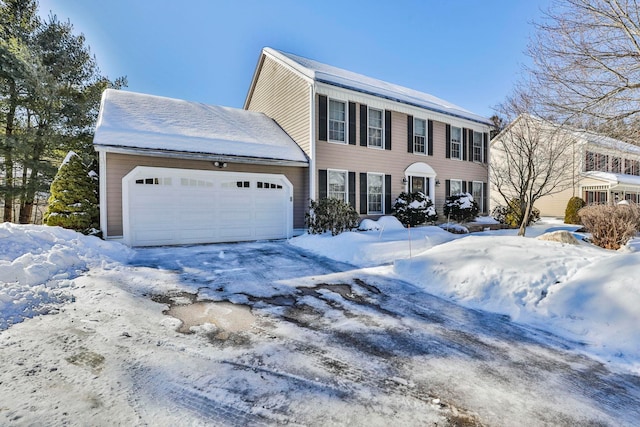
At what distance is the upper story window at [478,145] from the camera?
15.6m

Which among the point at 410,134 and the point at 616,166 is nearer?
the point at 410,134

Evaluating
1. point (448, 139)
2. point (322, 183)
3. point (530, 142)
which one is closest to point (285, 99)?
point (322, 183)

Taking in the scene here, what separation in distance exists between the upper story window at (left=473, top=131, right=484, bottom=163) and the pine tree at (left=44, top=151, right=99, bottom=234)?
1620cm

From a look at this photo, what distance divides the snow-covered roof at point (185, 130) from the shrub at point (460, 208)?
736cm

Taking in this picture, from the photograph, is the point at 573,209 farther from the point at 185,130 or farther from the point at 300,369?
the point at 300,369

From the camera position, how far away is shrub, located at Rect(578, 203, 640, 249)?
764 centimetres

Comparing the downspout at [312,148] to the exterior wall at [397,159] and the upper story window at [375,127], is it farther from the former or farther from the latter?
the upper story window at [375,127]

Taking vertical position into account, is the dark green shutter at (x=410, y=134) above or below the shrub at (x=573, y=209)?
above

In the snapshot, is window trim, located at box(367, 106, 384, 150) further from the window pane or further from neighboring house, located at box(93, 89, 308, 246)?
neighboring house, located at box(93, 89, 308, 246)

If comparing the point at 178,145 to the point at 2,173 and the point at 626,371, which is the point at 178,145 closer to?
the point at 626,371

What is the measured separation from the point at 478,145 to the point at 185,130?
1391 centimetres

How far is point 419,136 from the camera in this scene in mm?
13719

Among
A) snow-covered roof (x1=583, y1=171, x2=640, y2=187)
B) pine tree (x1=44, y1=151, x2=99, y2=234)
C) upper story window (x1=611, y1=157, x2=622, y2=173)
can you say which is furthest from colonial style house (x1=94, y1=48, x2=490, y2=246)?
upper story window (x1=611, y1=157, x2=622, y2=173)

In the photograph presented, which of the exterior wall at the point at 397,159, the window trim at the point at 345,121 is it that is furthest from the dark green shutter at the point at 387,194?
the window trim at the point at 345,121
